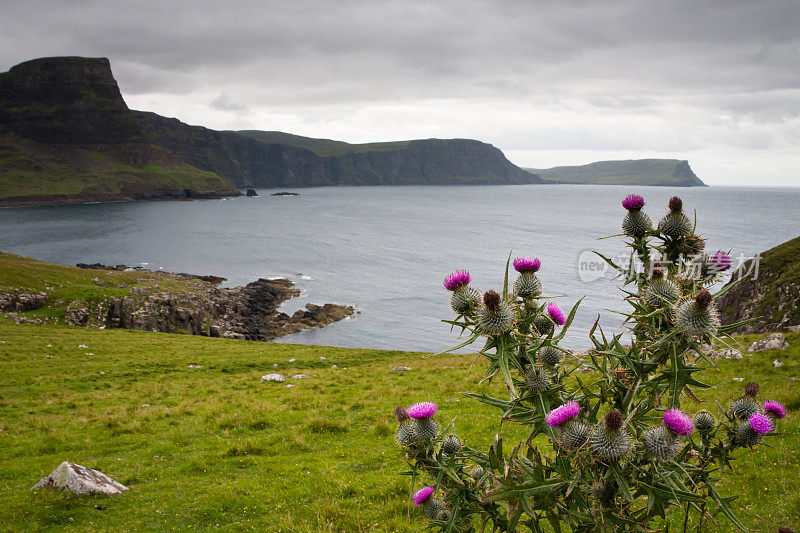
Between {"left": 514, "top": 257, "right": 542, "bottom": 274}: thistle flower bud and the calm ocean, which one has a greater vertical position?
{"left": 514, "top": 257, "right": 542, "bottom": 274}: thistle flower bud

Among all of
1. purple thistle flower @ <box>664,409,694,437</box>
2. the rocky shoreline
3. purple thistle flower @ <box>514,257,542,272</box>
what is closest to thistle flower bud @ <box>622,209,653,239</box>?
purple thistle flower @ <box>514,257,542,272</box>

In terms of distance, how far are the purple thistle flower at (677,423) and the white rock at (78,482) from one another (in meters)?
11.4

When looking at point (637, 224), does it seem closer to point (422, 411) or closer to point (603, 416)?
point (603, 416)

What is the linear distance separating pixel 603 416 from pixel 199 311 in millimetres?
55099

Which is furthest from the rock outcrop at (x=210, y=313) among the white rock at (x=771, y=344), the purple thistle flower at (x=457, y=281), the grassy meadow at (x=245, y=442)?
the purple thistle flower at (x=457, y=281)

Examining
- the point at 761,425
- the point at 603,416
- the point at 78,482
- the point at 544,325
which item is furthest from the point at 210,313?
the point at 761,425

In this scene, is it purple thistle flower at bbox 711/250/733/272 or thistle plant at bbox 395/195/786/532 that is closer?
thistle plant at bbox 395/195/786/532

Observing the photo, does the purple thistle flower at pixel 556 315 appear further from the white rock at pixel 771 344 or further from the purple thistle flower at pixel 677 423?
Result: the white rock at pixel 771 344

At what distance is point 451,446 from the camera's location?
14.2 ft

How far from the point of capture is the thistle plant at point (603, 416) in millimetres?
3377

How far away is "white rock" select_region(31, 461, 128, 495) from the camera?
10.1 m

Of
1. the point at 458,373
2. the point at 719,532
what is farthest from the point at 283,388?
the point at 719,532

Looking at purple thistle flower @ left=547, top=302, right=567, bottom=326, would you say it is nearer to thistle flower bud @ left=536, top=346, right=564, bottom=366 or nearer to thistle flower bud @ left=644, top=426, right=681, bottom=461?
thistle flower bud @ left=536, top=346, right=564, bottom=366

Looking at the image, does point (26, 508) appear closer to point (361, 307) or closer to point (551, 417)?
point (551, 417)
